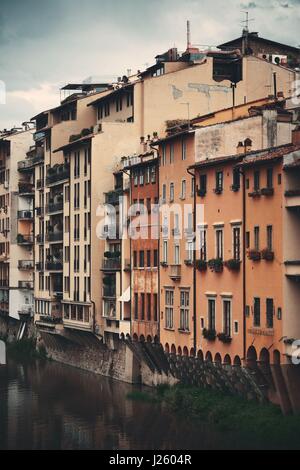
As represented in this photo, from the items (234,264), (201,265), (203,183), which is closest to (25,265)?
(203,183)

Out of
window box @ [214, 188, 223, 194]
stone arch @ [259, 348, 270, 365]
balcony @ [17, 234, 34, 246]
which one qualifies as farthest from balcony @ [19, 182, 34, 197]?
stone arch @ [259, 348, 270, 365]

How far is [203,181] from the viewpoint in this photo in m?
70.8

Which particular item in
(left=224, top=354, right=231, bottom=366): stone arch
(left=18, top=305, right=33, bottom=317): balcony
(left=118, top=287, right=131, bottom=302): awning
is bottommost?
(left=224, top=354, right=231, bottom=366): stone arch

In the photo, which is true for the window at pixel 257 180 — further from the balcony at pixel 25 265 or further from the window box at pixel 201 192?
the balcony at pixel 25 265

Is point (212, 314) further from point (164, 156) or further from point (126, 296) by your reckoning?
point (126, 296)

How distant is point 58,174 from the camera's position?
99.8 metres

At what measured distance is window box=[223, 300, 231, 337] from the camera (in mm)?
66750

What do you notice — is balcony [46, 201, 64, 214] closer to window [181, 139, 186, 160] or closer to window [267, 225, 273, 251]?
window [181, 139, 186, 160]

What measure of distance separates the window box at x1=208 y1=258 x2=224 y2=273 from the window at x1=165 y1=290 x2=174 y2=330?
6984 millimetres

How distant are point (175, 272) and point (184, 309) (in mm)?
2248

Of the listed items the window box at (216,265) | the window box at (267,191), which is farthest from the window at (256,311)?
the window box at (267,191)

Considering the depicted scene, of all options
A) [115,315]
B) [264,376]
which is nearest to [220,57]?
[115,315]

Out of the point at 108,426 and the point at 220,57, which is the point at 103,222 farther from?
the point at 108,426

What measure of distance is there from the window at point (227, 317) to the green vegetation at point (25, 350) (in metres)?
39.4
